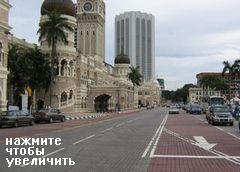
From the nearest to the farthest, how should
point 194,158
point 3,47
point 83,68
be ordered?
point 194,158 → point 3,47 → point 83,68

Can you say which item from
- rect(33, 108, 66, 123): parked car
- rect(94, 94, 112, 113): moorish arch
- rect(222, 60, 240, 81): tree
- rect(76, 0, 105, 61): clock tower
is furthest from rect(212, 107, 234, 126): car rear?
rect(76, 0, 105, 61): clock tower

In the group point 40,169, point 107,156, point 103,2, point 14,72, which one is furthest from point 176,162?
point 103,2

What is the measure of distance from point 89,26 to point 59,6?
1726 inches

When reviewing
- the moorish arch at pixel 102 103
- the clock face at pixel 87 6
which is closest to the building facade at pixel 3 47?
the moorish arch at pixel 102 103

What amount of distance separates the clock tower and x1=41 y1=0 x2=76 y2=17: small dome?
129 feet

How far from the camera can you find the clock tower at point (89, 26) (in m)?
126

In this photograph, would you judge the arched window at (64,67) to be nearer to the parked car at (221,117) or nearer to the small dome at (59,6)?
the small dome at (59,6)

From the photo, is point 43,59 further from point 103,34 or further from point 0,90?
point 103,34

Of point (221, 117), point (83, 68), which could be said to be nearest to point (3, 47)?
point (221, 117)

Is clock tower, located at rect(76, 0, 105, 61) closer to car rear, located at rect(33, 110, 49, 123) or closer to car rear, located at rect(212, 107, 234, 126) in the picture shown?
car rear, located at rect(33, 110, 49, 123)

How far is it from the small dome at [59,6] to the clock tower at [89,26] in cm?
3934

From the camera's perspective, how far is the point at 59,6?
274ft

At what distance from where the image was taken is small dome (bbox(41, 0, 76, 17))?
274 ft

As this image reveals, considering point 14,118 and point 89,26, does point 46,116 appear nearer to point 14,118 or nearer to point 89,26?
point 14,118
